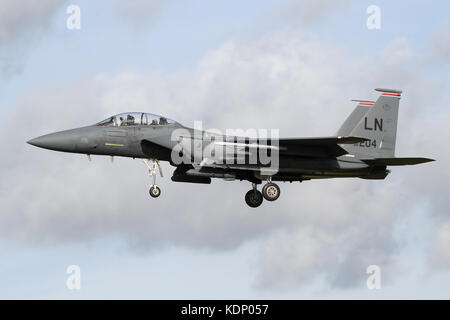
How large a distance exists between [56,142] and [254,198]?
270 inches

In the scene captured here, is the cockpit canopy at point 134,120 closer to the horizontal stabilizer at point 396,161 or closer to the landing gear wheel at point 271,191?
the landing gear wheel at point 271,191

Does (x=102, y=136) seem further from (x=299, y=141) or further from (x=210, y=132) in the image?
(x=299, y=141)

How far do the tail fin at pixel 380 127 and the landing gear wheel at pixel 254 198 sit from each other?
3.68 m

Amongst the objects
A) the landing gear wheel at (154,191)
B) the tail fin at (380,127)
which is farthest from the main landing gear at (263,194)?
the landing gear wheel at (154,191)

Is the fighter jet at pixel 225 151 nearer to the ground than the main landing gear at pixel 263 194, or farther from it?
farther from it

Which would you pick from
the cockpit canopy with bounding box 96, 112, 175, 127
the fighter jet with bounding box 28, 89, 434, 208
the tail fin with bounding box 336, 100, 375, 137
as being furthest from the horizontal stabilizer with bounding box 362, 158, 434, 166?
the cockpit canopy with bounding box 96, 112, 175, 127

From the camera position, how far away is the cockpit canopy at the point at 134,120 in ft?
95.7

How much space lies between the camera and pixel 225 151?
28656mm

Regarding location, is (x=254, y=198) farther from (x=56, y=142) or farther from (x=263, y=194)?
(x=56, y=142)

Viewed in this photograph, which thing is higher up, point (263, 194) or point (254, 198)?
point (263, 194)

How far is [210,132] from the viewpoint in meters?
29.2

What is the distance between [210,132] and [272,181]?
2.75m

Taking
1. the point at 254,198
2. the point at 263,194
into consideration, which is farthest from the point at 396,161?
the point at 254,198

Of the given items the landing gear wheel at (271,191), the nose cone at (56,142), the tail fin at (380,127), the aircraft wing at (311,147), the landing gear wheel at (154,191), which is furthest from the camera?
the tail fin at (380,127)
